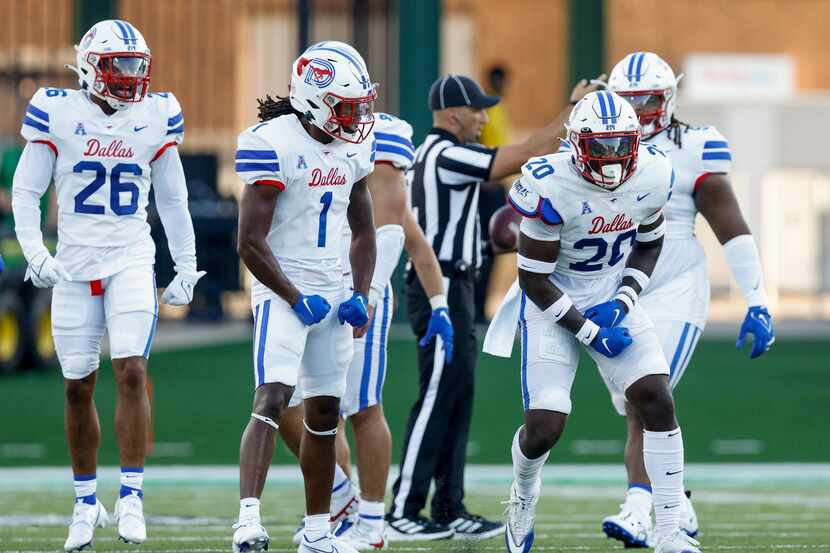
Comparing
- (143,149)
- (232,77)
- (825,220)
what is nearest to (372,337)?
(143,149)

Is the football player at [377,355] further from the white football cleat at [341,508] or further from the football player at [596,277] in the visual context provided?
the football player at [596,277]

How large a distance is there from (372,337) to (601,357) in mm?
977

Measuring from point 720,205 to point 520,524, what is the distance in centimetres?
148

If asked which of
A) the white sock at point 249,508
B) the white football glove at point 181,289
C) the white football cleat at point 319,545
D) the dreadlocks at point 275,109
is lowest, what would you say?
the white football cleat at point 319,545

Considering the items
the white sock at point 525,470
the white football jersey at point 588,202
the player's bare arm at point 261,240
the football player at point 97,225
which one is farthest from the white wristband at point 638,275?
the football player at point 97,225

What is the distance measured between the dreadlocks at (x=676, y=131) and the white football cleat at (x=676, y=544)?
1606 mm

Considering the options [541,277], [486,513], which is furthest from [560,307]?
[486,513]

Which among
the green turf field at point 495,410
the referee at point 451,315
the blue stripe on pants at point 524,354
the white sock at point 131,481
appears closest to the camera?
the blue stripe on pants at point 524,354

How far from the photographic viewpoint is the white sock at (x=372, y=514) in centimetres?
633

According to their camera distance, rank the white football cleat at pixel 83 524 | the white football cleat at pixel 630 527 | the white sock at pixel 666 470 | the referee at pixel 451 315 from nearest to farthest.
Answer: the white sock at pixel 666 470 → the white football cleat at pixel 83 524 → the white football cleat at pixel 630 527 → the referee at pixel 451 315

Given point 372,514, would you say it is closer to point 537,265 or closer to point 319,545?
point 319,545

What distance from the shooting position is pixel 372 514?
6.34 meters

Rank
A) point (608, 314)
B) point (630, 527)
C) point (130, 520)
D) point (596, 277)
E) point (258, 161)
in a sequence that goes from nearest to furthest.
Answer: point (258, 161), point (608, 314), point (596, 277), point (130, 520), point (630, 527)

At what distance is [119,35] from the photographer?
241 inches
